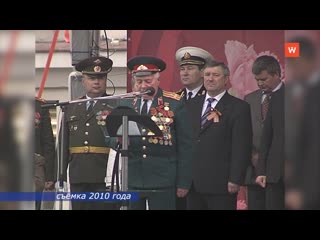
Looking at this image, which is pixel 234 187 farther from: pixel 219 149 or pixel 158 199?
pixel 158 199

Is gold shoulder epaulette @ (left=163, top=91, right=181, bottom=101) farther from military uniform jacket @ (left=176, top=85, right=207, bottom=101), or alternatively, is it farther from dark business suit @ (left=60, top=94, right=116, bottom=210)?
dark business suit @ (left=60, top=94, right=116, bottom=210)

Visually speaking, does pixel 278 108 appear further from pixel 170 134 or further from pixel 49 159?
pixel 49 159

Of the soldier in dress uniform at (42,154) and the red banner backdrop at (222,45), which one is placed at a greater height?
the red banner backdrop at (222,45)

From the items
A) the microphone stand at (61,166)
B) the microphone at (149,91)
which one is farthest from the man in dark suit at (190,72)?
the microphone stand at (61,166)

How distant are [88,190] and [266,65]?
182 cm

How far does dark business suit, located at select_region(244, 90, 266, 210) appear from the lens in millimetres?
10305

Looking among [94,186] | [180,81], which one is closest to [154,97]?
[180,81]

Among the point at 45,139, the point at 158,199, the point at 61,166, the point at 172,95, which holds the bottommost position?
the point at 158,199

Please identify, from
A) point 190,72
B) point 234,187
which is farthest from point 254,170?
point 190,72

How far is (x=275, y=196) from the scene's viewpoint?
33.8 feet

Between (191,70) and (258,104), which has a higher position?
(191,70)
